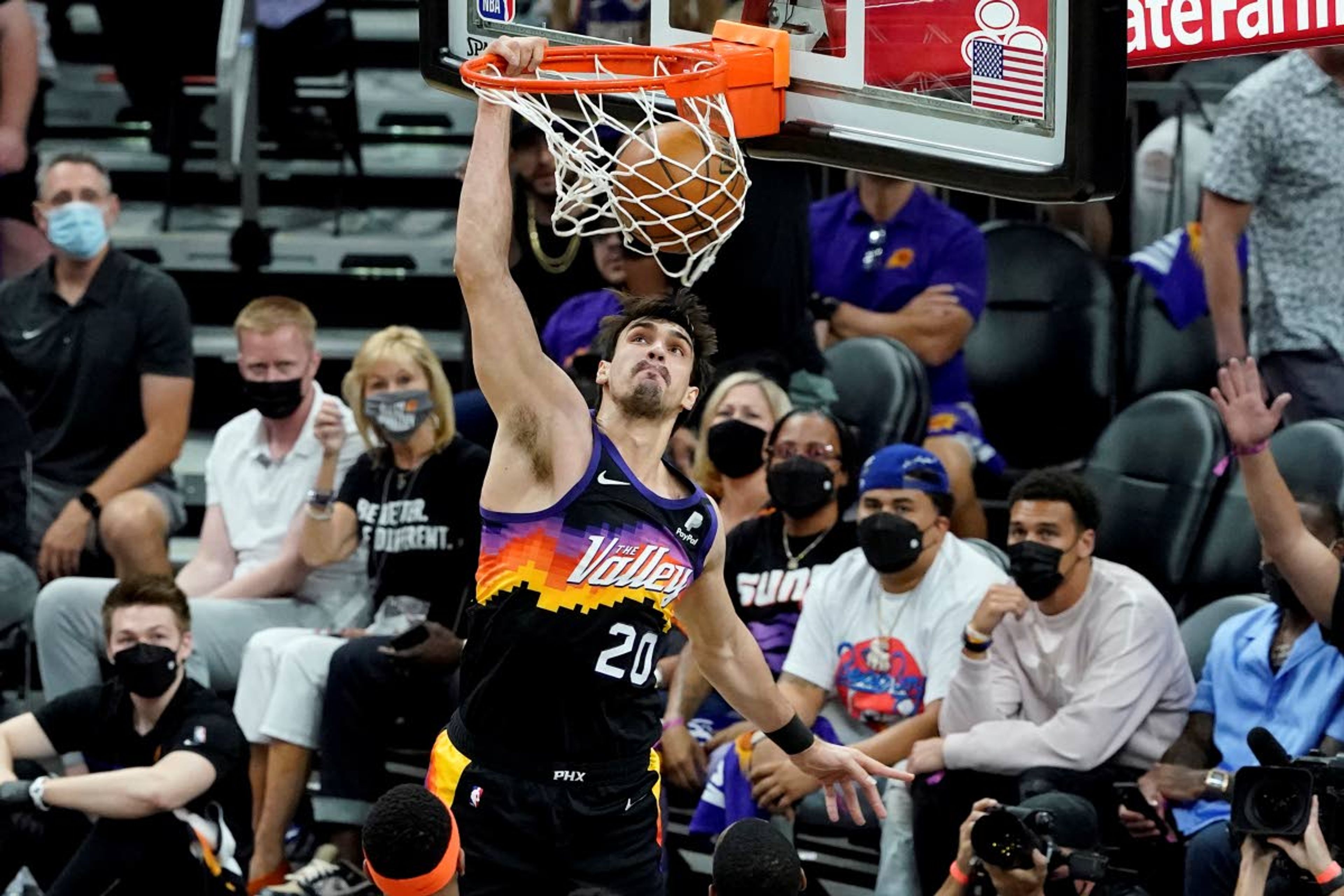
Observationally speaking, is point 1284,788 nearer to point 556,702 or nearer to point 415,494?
point 556,702

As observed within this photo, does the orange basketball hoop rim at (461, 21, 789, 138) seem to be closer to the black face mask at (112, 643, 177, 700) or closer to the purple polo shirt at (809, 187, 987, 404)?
the black face mask at (112, 643, 177, 700)

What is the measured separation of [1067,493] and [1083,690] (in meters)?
0.63

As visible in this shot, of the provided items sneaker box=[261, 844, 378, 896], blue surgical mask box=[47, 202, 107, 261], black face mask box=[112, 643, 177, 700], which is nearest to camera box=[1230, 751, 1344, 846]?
sneaker box=[261, 844, 378, 896]

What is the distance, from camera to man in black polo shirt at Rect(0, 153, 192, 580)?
838 centimetres

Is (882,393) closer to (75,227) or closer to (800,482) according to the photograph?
(800,482)

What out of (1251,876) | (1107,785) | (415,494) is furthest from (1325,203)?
(415,494)

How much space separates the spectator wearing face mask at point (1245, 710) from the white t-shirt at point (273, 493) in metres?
3.15

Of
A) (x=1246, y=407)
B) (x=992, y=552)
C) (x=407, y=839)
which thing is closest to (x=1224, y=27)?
(x=1246, y=407)

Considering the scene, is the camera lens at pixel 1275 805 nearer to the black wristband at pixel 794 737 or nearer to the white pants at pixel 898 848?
the black wristband at pixel 794 737

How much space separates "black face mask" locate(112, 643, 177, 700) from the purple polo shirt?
3.07 metres

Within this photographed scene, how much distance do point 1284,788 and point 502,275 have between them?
7.77 ft

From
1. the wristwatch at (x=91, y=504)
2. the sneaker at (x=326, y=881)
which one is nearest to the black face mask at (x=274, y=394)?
the wristwatch at (x=91, y=504)

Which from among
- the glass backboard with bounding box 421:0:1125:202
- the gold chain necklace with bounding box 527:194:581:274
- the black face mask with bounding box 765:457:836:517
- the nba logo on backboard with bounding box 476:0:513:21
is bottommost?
the black face mask with bounding box 765:457:836:517

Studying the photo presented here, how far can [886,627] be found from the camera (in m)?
6.80
